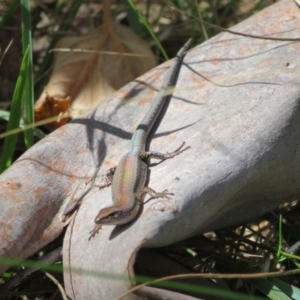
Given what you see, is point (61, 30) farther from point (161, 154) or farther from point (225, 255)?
point (225, 255)

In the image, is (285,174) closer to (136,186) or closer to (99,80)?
(136,186)

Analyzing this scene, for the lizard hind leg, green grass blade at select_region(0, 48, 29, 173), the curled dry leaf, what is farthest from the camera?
the curled dry leaf

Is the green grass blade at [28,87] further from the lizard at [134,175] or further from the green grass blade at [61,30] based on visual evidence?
the green grass blade at [61,30]

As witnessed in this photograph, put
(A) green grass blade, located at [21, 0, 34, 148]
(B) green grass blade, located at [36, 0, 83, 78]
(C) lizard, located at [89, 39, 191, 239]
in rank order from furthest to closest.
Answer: (B) green grass blade, located at [36, 0, 83, 78], (A) green grass blade, located at [21, 0, 34, 148], (C) lizard, located at [89, 39, 191, 239]

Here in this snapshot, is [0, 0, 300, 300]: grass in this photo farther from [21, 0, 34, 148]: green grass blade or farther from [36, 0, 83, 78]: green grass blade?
[36, 0, 83, 78]: green grass blade

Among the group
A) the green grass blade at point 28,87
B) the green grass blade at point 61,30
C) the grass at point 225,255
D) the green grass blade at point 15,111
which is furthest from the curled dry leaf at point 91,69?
the green grass blade at point 15,111

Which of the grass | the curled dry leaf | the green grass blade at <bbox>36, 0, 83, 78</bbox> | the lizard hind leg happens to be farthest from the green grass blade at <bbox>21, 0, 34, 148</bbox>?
the green grass blade at <bbox>36, 0, 83, 78</bbox>

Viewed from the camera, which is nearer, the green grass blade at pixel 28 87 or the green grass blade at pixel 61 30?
the green grass blade at pixel 28 87

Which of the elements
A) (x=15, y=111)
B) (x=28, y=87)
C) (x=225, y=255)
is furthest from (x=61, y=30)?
(x=225, y=255)
